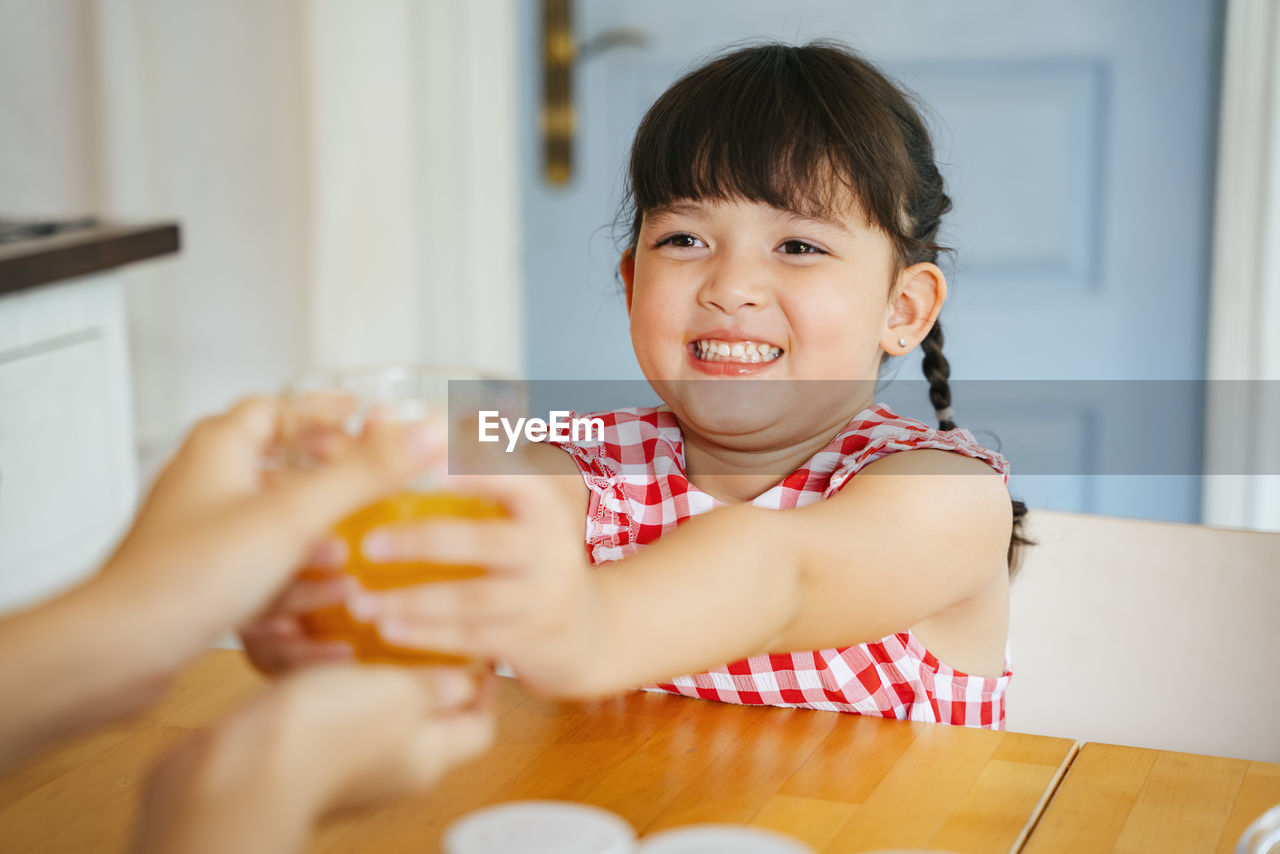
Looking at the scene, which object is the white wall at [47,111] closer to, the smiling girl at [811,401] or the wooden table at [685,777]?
the smiling girl at [811,401]

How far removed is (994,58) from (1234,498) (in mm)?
868

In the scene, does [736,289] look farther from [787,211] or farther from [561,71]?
[561,71]

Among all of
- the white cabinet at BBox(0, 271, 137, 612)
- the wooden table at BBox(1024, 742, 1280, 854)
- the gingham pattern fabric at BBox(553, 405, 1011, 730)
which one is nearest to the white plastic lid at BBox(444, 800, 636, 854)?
the wooden table at BBox(1024, 742, 1280, 854)

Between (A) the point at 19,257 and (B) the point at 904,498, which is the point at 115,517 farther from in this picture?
(B) the point at 904,498

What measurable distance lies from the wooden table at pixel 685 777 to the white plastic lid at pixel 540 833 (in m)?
0.09

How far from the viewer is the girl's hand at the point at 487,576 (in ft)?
1.54

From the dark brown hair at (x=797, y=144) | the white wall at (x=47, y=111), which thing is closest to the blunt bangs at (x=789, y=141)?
the dark brown hair at (x=797, y=144)

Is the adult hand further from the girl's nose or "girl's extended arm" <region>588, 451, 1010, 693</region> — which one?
the girl's nose

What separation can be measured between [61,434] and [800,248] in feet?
4.03

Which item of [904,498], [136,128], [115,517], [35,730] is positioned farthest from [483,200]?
[35,730]

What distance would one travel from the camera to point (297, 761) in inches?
18.3

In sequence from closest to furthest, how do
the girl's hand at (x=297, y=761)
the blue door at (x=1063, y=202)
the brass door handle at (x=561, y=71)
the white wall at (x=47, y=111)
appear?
the girl's hand at (x=297, y=761) < the blue door at (x=1063, y=202) < the brass door handle at (x=561, y=71) < the white wall at (x=47, y=111)

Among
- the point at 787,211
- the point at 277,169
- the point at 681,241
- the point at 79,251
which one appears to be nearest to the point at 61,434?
the point at 79,251

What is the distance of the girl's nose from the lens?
41.6 inches
